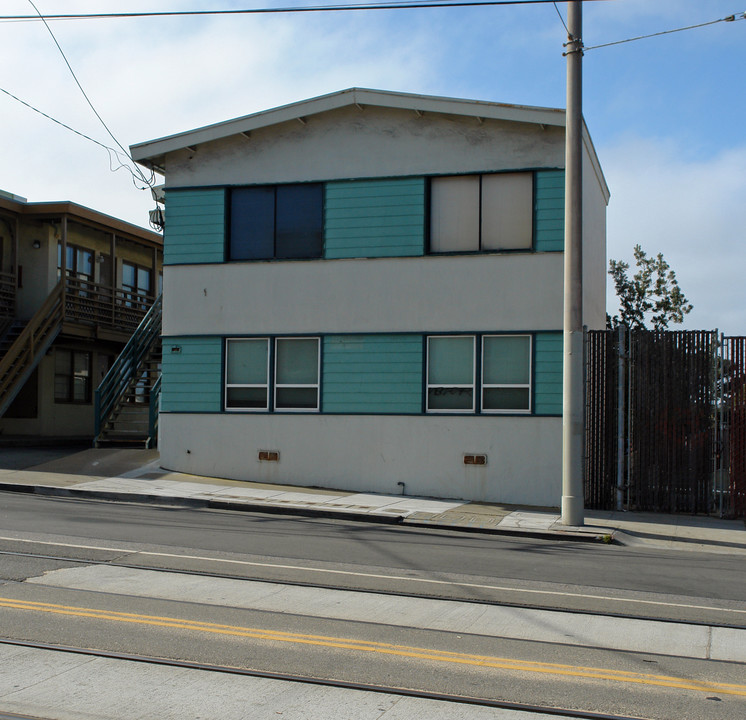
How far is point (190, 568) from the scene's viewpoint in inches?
357

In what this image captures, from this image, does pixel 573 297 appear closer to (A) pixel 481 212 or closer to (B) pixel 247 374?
(A) pixel 481 212

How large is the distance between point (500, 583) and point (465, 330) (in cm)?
848

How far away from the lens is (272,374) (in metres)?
18.1

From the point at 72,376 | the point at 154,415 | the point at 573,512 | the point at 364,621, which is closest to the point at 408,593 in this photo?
the point at 364,621

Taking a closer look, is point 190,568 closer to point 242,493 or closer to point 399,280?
point 242,493

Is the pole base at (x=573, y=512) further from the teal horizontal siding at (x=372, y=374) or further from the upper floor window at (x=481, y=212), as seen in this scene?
the upper floor window at (x=481, y=212)

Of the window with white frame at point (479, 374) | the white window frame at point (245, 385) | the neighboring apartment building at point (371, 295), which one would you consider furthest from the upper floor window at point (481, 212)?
the white window frame at point (245, 385)

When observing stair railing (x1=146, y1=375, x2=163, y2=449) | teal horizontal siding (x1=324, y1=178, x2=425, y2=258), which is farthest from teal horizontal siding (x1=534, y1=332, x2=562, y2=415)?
stair railing (x1=146, y1=375, x2=163, y2=449)

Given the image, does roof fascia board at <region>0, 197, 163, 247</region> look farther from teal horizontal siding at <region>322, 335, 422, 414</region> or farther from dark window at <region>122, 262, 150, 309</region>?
teal horizontal siding at <region>322, 335, 422, 414</region>

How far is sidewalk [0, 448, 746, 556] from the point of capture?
43.0 ft

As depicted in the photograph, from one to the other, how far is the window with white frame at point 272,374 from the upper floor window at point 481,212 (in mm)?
3469

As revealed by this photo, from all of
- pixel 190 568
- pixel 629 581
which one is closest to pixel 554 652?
pixel 629 581

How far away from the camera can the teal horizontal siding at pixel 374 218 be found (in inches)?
682

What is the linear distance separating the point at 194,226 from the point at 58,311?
8.72 metres
